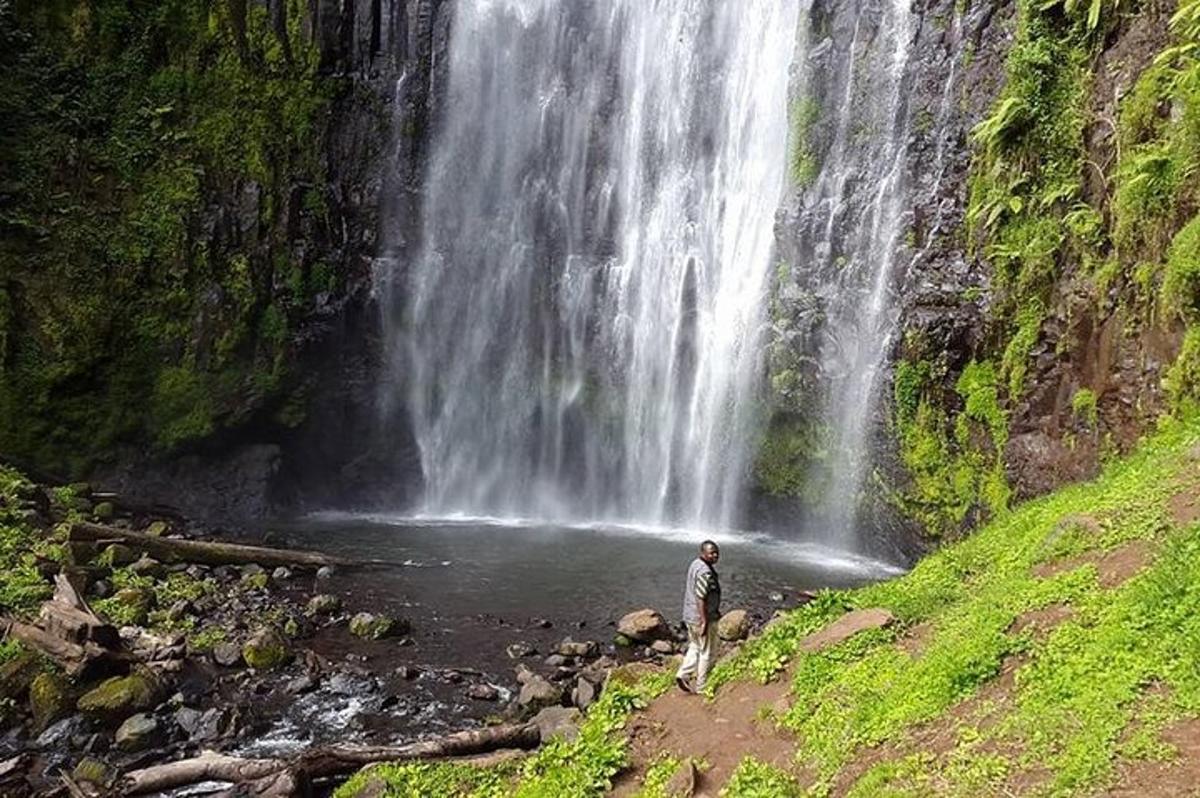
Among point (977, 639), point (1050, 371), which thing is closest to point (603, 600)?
point (1050, 371)

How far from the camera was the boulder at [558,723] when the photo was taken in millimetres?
8688

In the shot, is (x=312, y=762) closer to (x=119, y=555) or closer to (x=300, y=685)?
(x=300, y=685)

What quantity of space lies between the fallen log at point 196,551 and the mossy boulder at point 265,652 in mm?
5006

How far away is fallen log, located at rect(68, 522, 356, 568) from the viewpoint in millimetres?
16375

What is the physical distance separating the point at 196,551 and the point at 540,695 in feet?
30.5

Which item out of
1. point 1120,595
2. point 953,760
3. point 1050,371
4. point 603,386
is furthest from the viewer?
point 603,386

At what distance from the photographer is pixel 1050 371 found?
15602 millimetres

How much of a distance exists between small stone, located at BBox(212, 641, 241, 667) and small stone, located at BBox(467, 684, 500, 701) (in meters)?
3.38

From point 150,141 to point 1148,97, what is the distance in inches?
929

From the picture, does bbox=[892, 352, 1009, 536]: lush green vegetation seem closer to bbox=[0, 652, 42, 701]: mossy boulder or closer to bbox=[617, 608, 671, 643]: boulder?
bbox=[617, 608, 671, 643]: boulder

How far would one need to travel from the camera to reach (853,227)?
2131cm

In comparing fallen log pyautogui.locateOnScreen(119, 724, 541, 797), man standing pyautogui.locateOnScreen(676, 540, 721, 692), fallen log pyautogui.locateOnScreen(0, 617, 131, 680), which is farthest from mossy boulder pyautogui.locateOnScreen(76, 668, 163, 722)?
man standing pyautogui.locateOnScreen(676, 540, 721, 692)

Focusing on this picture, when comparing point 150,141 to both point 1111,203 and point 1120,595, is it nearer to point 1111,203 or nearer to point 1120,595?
point 1111,203

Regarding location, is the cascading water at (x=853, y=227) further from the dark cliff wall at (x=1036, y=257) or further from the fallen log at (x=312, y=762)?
the fallen log at (x=312, y=762)
